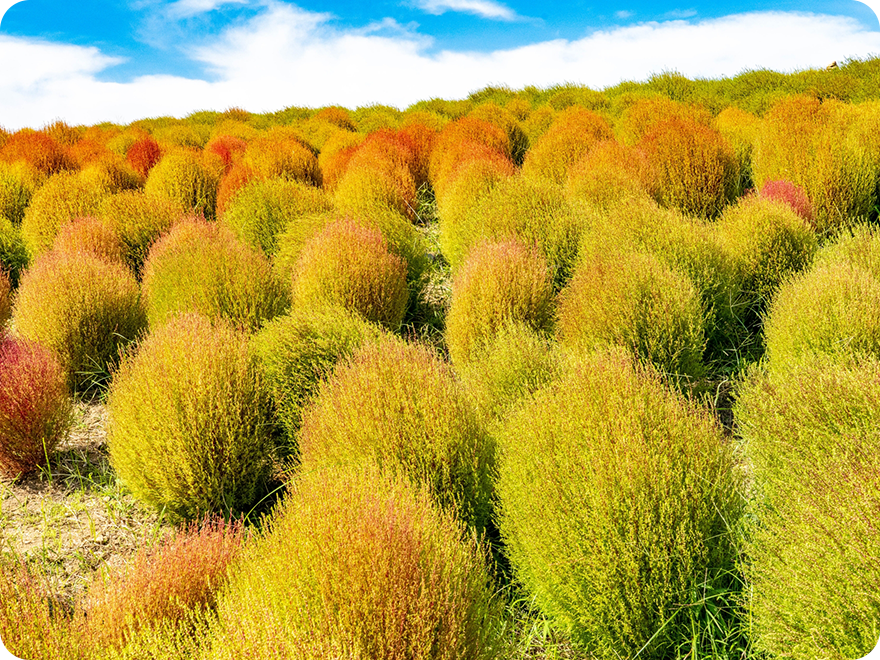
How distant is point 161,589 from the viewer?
6.68 feet

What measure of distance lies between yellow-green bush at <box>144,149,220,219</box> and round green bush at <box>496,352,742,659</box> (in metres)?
5.72

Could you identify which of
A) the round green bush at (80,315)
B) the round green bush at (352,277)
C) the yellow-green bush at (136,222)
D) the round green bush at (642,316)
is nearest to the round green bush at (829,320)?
the round green bush at (642,316)

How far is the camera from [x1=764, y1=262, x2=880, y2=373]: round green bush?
3.38 m

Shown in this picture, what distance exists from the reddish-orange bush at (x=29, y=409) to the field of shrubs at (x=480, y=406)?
Answer: 14 millimetres

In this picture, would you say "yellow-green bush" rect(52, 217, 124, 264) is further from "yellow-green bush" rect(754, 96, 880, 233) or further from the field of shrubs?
"yellow-green bush" rect(754, 96, 880, 233)

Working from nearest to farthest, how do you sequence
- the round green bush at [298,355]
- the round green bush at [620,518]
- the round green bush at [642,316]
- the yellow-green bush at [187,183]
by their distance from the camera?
the round green bush at [620,518]
the round green bush at [298,355]
the round green bush at [642,316]
the yellow-green bush at [187,183]

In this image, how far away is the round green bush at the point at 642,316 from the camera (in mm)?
3646

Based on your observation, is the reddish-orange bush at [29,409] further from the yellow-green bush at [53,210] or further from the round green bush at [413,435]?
the yellow-green bush at [53,210]

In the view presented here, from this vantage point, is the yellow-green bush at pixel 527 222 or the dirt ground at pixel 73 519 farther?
the yellow-green bush at pixel 527 222

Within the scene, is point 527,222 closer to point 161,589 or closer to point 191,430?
point 191,430

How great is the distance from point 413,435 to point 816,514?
135 cm

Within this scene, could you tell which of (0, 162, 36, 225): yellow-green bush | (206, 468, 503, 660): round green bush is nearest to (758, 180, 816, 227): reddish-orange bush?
(206, 468, 503, 660): round green bush

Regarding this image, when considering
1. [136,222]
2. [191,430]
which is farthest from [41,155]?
[191,430]

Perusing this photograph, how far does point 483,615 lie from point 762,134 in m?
6.11
